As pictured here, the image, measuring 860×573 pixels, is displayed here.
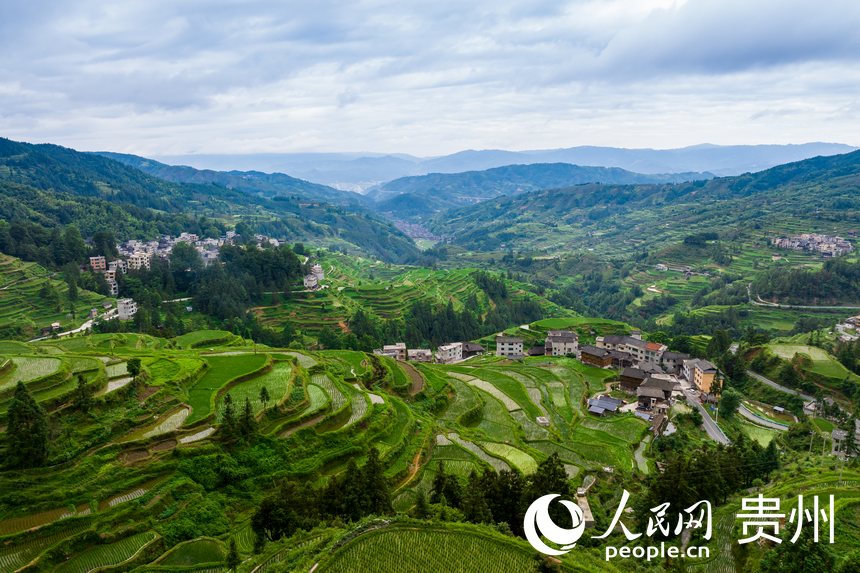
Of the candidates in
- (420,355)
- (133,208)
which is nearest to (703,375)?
(420,355)

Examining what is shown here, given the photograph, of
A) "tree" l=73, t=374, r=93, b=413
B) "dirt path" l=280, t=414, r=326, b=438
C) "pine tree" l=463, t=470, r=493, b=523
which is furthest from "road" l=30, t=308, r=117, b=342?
"pine tree" l=463, t=470, r=493, b=523

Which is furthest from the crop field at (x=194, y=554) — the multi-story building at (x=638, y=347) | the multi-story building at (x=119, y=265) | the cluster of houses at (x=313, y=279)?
the multi-story building at (x=119, y=265)

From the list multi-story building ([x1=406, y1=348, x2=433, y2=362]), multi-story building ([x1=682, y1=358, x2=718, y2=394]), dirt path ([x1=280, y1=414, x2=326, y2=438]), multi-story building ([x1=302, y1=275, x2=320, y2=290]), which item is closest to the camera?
dirt path ([x1=280, y1=414, x2=326, y2=438])

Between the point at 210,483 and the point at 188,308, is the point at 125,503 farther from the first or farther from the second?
the point at 188,308

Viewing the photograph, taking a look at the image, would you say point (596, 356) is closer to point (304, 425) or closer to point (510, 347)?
point (510, 347)

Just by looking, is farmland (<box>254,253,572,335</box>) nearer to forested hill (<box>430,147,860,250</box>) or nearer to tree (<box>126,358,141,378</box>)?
tree (<box>126,358,141,378</box>)

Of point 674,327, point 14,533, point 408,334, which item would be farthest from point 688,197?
point 14,533
